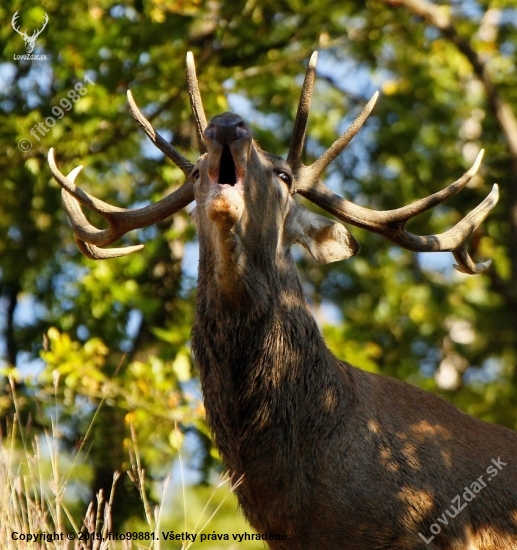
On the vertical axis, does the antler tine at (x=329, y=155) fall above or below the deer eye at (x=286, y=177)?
above

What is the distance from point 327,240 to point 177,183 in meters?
4.19

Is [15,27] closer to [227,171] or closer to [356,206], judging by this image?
[356,206]

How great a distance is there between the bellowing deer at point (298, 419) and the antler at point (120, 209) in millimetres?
533

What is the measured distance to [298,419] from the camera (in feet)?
17.9

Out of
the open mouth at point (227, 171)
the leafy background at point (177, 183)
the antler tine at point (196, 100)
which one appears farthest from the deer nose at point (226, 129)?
the leafy background at point (177, 183)

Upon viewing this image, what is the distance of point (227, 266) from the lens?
17.9 ft

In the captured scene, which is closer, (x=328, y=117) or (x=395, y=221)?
(x=395, y=221)

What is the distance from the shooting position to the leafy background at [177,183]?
958 cm

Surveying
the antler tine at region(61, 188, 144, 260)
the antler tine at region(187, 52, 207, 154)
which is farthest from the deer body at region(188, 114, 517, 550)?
the antler tine at region(61, 188, 144, 260)

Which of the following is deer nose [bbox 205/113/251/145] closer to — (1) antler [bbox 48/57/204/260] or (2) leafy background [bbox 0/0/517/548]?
(1) antler [bbox 48/57/204/260]

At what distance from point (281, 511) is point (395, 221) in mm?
1909

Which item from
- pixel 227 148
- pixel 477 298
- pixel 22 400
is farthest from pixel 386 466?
pixel 477 298

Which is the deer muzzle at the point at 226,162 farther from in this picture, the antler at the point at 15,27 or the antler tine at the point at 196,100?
the antler at the point at 15,27

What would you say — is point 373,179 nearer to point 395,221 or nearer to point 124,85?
point 124,85
